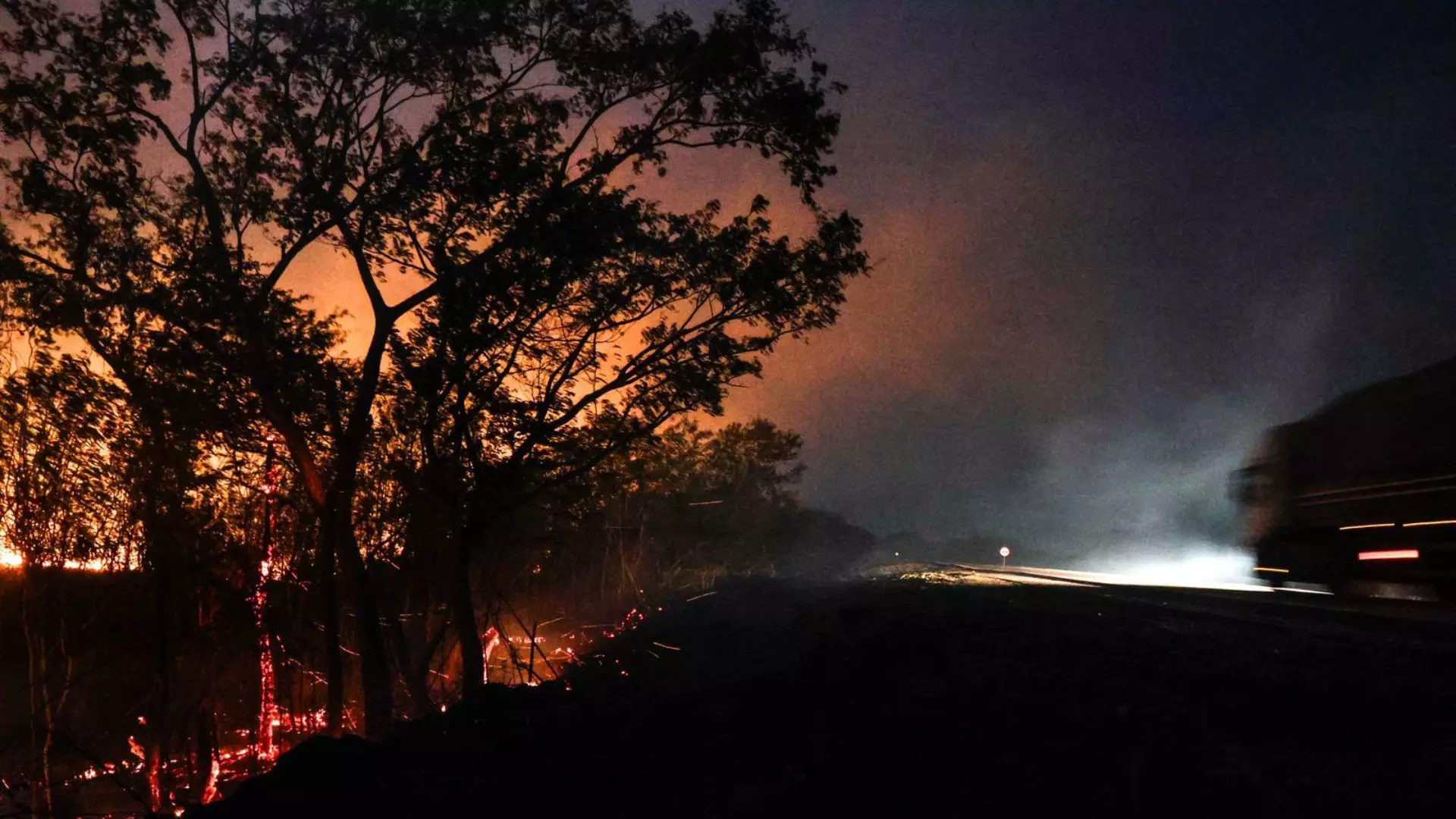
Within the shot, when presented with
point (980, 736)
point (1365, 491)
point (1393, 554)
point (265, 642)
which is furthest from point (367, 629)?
point (1365, 491)

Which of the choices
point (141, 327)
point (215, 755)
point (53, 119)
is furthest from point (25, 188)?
point (215, 755)

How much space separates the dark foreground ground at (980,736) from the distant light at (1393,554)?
12.6 ft

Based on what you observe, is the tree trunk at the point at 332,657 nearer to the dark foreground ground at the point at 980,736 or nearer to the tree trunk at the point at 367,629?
the tree trunk at the point at 367,629

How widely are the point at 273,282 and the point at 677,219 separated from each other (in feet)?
21.6

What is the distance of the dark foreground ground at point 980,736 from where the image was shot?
17.3 ft

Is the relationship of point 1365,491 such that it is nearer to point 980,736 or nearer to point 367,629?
point 980,736

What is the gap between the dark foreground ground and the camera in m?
5.27

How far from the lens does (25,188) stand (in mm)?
12078

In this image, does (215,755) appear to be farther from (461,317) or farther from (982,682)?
(982,682)

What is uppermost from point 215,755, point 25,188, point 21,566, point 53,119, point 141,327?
point 53,119

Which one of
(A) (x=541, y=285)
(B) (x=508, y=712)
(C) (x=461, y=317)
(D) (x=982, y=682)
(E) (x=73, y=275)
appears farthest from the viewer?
(A) (x=541, y=285)

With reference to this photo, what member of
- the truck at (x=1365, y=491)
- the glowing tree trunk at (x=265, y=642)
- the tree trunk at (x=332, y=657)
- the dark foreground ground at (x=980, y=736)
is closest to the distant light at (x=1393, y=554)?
the truck at (x=1365, y=491)

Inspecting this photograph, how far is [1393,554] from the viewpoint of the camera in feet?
49.1

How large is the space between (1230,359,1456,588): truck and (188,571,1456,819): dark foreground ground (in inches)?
154
